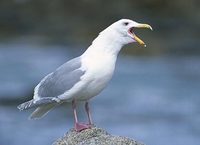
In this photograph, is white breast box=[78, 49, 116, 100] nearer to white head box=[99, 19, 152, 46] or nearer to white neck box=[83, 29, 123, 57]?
white neck box=[83, 29, 123, 57]

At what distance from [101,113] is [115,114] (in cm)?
31

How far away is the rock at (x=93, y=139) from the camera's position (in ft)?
22.1

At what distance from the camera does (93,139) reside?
677 cm

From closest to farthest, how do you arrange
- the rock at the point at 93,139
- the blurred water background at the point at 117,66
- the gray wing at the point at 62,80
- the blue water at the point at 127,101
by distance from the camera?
the rock at the point at 93,139 < the gray wing at the point at 62,80 < the blue water at the point at 127,101 < the blurred water background at the point at 117,66

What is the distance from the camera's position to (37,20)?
97.2 feet

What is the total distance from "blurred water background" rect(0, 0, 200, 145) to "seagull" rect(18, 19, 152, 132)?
774cm

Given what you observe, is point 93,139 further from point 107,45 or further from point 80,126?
point 107,45

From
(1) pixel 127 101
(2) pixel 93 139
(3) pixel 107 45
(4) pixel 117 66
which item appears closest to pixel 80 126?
(2) pixel 93 139

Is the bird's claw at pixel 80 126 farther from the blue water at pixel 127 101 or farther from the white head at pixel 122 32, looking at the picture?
the blue water at pixel 127 101

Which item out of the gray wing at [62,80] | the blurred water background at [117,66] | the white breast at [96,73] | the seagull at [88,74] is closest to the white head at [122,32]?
the seagull at [88,74]

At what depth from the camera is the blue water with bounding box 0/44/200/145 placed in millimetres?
15719

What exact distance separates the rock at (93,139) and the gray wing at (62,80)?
1.29 ft

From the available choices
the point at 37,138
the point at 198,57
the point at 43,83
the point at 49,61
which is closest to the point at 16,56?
the point at 49,61

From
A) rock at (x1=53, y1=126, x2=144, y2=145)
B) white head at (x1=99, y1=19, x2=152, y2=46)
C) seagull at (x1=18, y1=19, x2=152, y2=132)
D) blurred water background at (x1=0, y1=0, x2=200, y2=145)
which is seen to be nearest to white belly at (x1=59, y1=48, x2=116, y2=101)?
seagull at (x1=18, y1=19, x2=152, y2=132)
